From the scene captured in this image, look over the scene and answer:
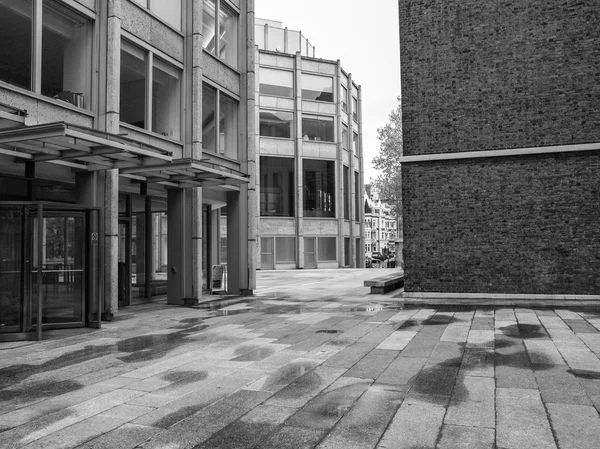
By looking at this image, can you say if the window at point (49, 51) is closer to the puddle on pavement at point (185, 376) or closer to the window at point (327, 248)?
the puddle on pavement at point (185, 376)

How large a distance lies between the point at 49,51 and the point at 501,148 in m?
11.8

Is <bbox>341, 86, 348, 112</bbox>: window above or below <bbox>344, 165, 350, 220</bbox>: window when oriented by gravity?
above

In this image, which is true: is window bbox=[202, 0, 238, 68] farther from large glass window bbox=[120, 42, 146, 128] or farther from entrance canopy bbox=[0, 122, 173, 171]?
entrance canopy bbox=[0, 122, 173, 171]

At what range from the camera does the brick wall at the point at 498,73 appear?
1484 centimetres

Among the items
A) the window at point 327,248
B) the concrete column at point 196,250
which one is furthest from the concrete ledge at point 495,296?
the window at point 327,248

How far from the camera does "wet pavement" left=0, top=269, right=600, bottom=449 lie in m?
4.61

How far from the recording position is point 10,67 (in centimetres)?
1005

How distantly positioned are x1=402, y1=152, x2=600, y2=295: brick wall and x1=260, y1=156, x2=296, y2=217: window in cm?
2627

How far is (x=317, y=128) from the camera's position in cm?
4403

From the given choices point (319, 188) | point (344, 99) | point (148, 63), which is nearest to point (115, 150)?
point (148, 63)

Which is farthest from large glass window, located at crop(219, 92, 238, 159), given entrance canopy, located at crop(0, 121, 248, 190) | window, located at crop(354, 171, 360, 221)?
window, located at crop(354, 171, 360, 221)

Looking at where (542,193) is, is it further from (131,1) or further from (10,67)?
(10,67)

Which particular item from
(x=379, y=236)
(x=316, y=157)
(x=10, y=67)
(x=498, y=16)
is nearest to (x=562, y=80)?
(x=498, y=16)

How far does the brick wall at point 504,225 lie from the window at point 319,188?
26864mm
